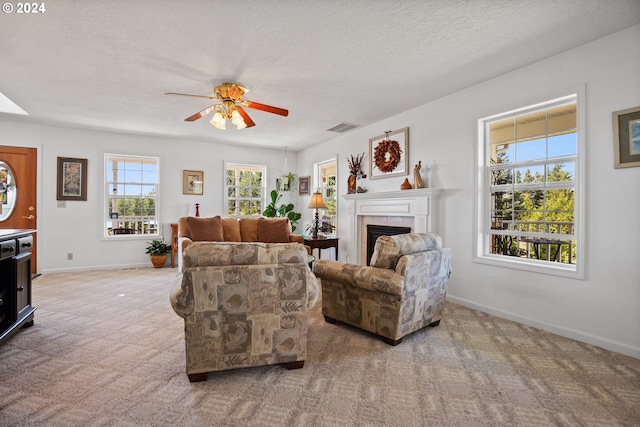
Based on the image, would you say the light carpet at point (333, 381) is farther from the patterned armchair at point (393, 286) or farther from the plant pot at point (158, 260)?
the plant pot at point (158, 260)

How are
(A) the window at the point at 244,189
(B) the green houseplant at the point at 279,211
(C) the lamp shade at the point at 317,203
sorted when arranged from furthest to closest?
(A) the window at the point at 244,189
(B) the green houseplant at the point at 279,211
(C) the lamp shade at the point at 317,203

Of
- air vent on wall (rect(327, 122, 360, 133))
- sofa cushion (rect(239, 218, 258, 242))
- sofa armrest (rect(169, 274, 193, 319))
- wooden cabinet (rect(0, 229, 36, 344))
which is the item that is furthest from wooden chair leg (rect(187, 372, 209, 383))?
air vent on wall (rect(327, 122, 360, 133))

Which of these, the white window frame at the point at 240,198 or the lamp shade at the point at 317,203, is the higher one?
the white window frame at the point at 240,198

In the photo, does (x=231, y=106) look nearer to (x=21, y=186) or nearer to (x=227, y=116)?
(x=227, y=116)

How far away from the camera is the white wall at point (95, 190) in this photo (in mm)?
5344

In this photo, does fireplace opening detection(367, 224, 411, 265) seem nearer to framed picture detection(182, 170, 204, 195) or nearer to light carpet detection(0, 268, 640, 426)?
light carpet detection(0, 268, 640, 426)

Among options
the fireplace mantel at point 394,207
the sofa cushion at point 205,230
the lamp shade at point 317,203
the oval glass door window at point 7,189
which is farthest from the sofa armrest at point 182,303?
the oval glass door window at point 7,189

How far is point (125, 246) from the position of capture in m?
5.96

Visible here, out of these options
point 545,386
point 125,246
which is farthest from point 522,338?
point 125,246

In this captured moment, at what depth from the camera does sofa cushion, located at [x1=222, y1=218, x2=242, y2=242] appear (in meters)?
5.14

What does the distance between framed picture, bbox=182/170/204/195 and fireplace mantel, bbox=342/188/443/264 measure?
3019 millimetres

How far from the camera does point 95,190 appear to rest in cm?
571

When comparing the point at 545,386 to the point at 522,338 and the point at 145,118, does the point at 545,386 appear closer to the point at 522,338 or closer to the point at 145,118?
the point at 522,338

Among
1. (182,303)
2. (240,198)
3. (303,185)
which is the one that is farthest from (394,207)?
(240,198)
